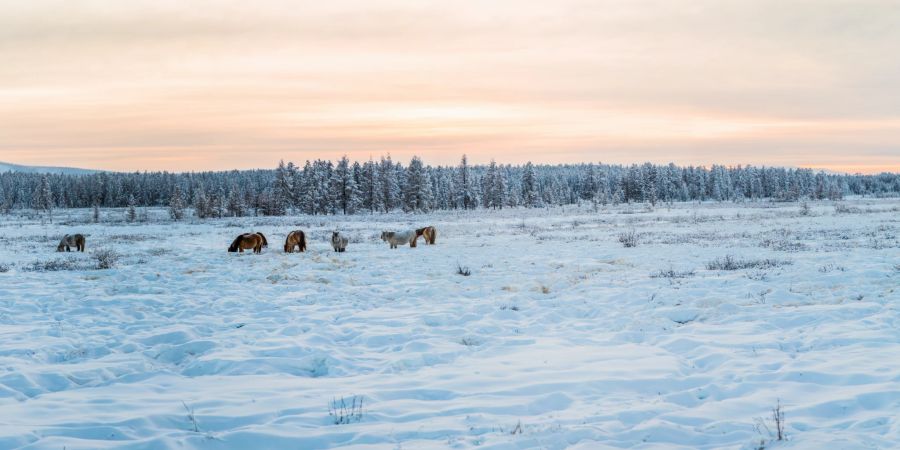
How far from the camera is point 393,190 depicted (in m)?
89.3

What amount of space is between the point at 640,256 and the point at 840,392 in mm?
12679

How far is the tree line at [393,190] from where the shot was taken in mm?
82688

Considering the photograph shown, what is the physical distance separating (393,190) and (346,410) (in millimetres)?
84388

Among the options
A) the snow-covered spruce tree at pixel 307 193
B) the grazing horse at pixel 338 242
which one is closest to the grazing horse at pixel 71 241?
the grazing horse at pixel 338 242

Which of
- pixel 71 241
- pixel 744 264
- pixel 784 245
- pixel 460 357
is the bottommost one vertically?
pixel 460 357

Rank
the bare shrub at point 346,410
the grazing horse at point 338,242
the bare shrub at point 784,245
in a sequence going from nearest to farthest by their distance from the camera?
1. the bare shrub at point 346,410
2. the bare shrub at point 784,245
3. the grazing horse at point 338,242

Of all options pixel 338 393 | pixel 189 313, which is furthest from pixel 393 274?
pixel 338 393

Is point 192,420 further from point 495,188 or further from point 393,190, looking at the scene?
point 495,188

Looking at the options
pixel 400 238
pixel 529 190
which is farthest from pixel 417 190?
pixel 400 238

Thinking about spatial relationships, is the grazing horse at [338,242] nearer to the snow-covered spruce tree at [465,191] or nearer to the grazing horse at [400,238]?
the grazing horse at [400,238]

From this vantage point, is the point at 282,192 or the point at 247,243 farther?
the point at 282,192

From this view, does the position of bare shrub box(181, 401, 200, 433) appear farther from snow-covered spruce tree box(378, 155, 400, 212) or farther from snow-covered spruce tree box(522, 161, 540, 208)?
snow-covered spruce tree box(522, 161, 540, 208)

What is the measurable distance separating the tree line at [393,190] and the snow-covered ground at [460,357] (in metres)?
57.3

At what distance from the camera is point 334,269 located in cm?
1684
